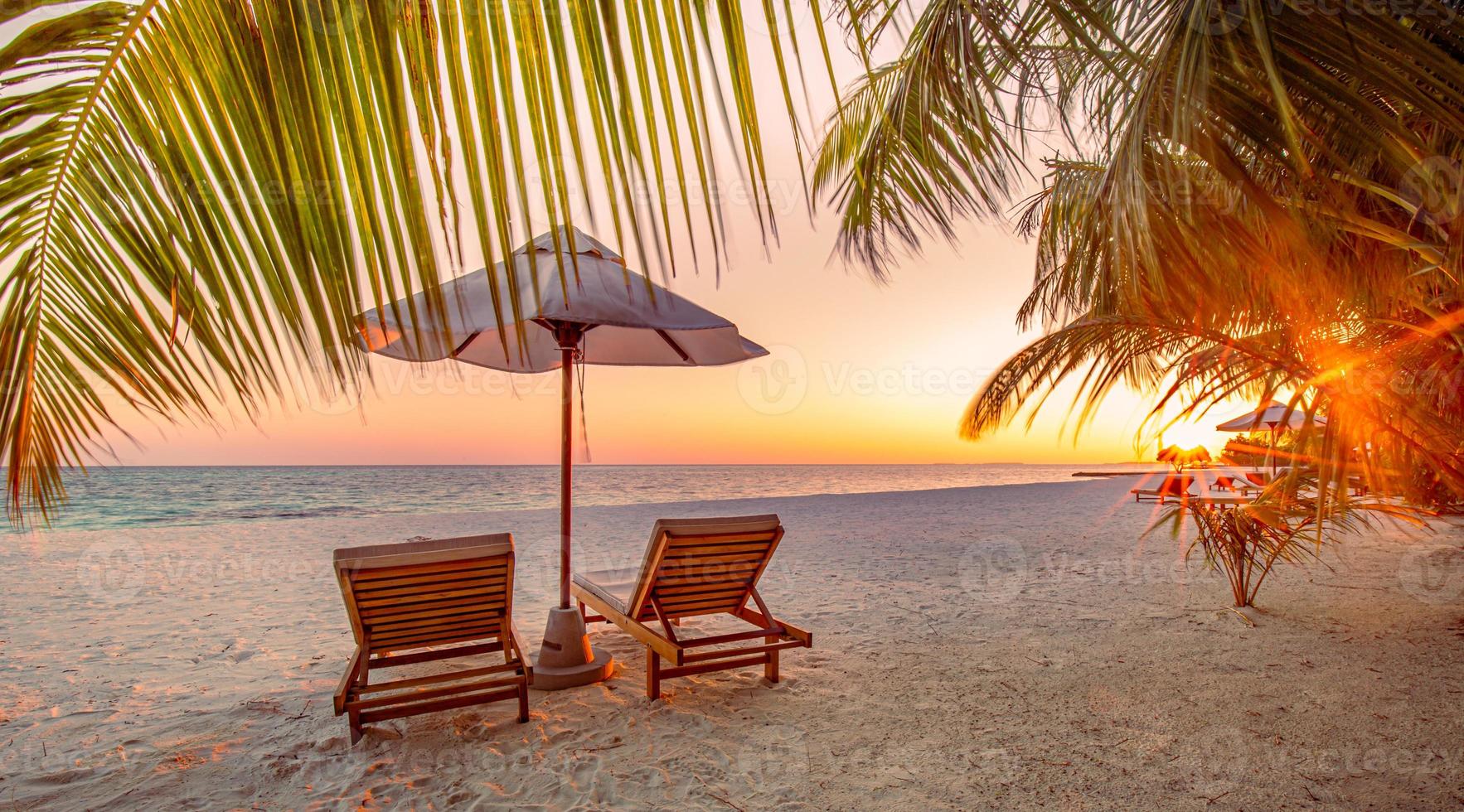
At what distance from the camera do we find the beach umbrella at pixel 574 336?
2760mm

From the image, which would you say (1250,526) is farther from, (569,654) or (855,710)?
(569,654)

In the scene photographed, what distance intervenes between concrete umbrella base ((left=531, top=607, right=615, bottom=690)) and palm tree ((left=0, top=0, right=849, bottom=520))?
3.25 meters

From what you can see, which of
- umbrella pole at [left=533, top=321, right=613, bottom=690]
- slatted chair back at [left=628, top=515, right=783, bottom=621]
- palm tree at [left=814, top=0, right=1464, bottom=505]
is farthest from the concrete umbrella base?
palm tree at [left=814, top=0, right=1464, bottom=505]

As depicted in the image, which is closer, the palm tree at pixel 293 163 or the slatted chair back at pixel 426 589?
the palm tree at pixel 293 163

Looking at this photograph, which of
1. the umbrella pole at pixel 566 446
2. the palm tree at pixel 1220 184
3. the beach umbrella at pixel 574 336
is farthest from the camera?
the umbrella pole at pixel 566 446

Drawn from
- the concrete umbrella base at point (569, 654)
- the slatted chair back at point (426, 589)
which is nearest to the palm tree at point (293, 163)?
the slatted chair back at point (426, 589)

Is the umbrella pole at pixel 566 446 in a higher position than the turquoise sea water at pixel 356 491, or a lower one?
higher

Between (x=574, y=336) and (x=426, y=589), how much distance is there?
4.50 feet

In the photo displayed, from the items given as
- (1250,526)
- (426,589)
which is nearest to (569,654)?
(426,589)

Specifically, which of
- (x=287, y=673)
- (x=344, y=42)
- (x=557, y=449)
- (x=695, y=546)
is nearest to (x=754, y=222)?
(x=344, y=42)

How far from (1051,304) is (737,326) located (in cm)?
300

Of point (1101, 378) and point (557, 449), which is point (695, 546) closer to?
point (557, 449)

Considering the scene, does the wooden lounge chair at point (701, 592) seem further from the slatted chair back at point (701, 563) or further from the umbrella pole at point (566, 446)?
the umbrella pole at point (566, 446)

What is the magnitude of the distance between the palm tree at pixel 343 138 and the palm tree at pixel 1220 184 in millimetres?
913
